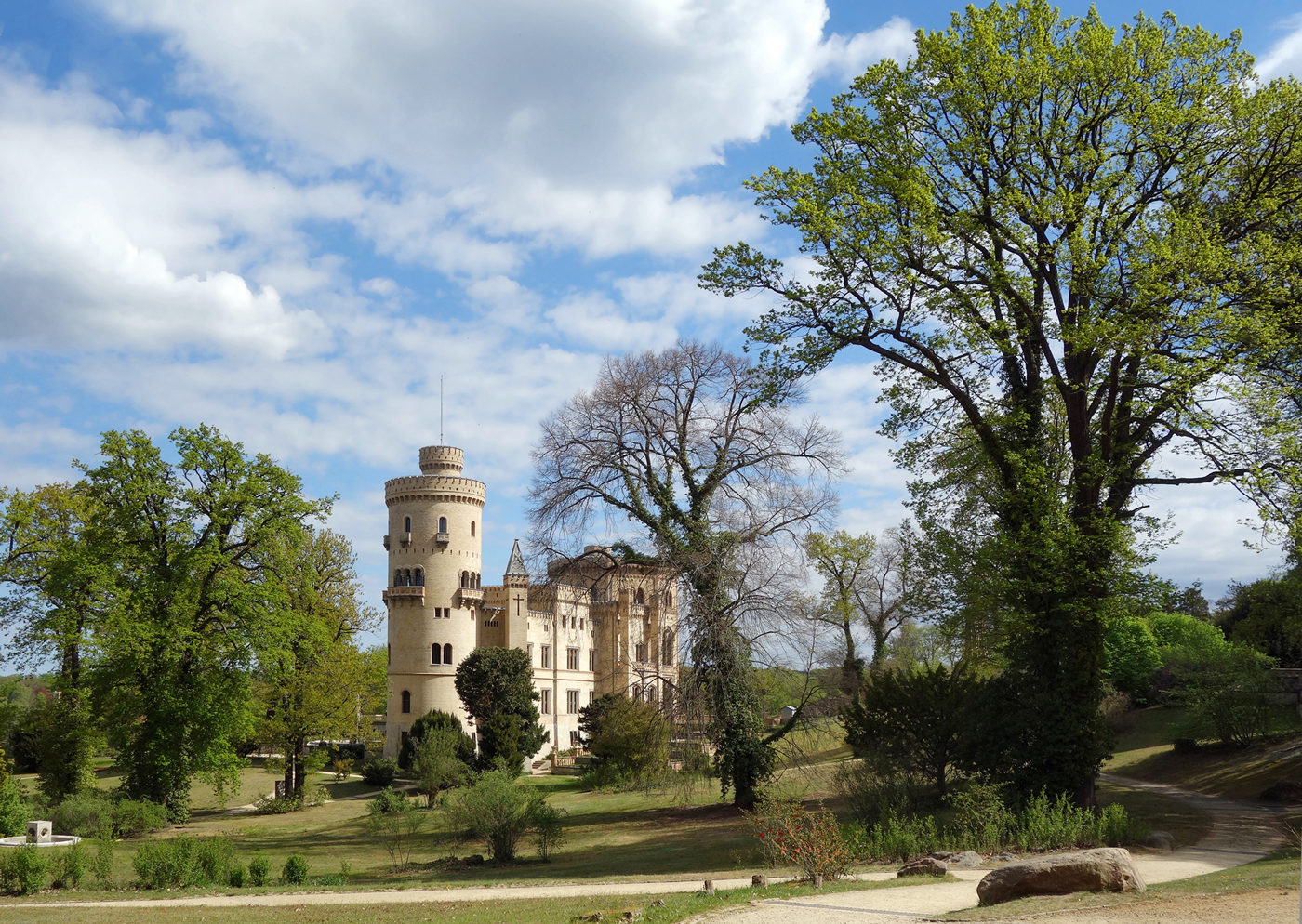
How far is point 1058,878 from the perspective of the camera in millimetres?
10320

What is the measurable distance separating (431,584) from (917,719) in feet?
122

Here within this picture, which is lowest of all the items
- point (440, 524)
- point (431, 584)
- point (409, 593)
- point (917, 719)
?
point (917, 719)

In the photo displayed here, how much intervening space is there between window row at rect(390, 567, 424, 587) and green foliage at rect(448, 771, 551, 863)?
1293 inches

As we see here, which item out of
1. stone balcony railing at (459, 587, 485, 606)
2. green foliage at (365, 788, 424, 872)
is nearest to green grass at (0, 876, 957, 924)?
green foliage at (365, 788, 424, 872)

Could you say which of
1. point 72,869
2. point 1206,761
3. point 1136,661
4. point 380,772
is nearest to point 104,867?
point 72,869

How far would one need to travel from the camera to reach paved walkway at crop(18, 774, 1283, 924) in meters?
10.2

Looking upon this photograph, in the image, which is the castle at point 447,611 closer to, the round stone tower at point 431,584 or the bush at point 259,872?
the round stone tower at point 431,584

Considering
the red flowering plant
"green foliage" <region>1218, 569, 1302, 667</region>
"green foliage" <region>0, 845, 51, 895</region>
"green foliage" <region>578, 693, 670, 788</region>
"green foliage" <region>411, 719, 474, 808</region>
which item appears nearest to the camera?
the red flowering plant

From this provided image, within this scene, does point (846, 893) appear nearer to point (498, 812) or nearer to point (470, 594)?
point (498, 812)

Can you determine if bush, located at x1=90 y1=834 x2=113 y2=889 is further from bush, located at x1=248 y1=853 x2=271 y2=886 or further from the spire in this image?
the spire

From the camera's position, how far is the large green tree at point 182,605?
2897 cm

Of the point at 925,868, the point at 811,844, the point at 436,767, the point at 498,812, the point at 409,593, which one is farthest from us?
the point at 409,593

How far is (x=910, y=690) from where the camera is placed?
22.5 metres

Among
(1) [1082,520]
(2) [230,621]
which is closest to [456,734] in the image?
(2) [230,621]
